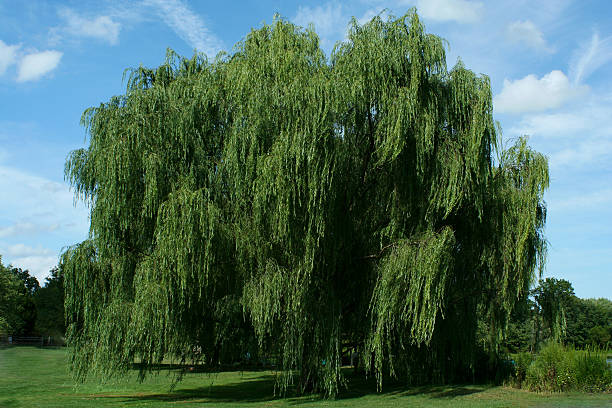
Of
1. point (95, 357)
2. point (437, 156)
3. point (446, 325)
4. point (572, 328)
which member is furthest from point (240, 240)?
point (572, 328)

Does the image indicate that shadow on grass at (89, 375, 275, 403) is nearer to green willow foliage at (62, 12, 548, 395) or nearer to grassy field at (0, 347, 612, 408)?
grassy field at (0, 347, 612, 408)

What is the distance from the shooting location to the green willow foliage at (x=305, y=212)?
12.4 m

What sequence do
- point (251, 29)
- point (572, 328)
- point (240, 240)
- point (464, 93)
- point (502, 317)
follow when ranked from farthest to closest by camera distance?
point (572, 328) < point (251, 29) < point (502, 317) < point (464, 93) < point (240, 240)

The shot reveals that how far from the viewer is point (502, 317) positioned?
48.3 feet

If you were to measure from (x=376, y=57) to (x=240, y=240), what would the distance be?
5.64 m

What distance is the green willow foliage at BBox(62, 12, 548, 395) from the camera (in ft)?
40.6

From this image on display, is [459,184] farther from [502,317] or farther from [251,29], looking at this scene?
[251,29]

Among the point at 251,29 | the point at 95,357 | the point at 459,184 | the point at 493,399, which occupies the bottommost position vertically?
the point at 493,399

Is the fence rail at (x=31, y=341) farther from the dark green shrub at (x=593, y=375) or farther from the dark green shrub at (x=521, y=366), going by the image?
the dark green shrub at (x=593, y=375)

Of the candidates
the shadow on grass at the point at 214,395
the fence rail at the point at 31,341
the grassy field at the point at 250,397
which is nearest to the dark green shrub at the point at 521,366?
the grassy field at the point at 250,397

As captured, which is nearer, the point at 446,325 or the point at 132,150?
the point at 132,150

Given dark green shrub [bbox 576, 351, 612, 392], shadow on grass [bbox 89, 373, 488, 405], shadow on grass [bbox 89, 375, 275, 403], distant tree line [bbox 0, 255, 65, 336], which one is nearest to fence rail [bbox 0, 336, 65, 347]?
distant tree line [bbox 0, 255, 65, 336]

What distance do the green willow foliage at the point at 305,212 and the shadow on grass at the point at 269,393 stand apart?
867 mm

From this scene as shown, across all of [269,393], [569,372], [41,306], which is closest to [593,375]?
[569,372]
